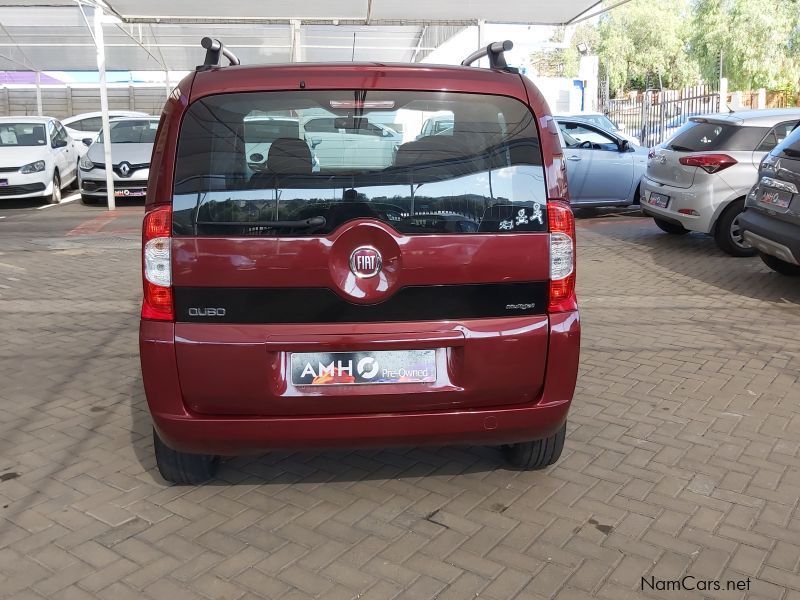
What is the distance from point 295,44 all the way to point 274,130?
1445 centimetres

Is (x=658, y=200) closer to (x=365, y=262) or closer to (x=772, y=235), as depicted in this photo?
(x=772, y=235)

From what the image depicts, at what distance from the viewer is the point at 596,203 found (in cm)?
1318

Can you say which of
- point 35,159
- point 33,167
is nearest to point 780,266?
point 33,167

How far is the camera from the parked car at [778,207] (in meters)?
7.23

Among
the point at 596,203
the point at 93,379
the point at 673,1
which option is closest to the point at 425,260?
the point at 93,379

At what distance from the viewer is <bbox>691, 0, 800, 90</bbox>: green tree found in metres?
41.8

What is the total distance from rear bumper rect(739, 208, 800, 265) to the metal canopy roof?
8.56 meters

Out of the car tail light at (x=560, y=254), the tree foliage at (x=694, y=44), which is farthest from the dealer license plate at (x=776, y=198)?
the tree foliage at (x=694, y=44)

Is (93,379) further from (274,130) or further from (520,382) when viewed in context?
(520,382)

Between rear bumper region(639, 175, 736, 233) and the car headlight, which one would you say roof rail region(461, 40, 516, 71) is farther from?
the car headlight

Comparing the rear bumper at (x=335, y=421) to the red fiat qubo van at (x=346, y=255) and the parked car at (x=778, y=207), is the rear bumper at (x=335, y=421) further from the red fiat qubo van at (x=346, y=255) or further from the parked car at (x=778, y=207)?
the parked car at (x=778, y=207)

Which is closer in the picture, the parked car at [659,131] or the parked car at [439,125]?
the parked car at [439,125]

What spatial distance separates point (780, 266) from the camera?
836cm

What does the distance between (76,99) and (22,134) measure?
22833 mm
